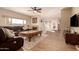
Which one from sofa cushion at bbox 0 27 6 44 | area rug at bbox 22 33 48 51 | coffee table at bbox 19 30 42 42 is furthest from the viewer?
coffee table at bbox 19 30 42 42

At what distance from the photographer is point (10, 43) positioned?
83.7 inches

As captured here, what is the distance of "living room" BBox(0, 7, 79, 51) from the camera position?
82.8 inches

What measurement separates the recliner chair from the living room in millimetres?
20

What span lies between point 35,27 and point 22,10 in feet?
1.51

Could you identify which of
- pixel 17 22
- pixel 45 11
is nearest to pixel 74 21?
pixel 45 11

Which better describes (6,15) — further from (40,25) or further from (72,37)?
(72,37)

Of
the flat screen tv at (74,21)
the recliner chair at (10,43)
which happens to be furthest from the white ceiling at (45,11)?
the recliner chair at (10,43)

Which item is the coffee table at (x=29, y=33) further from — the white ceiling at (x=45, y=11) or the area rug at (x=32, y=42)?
the white ceiling at (x=45, y=11)

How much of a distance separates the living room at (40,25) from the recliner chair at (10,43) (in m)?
0.02

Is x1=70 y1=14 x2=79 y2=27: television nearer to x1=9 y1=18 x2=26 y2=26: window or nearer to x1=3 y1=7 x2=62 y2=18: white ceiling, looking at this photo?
x1=3 y1=7 x2=62 y2=18: white ceiling

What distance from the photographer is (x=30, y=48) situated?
2176 millimetres

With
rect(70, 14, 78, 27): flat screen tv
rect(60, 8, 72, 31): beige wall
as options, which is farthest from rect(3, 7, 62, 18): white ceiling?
rect(70, 14, 78, 27): flat screen tv
